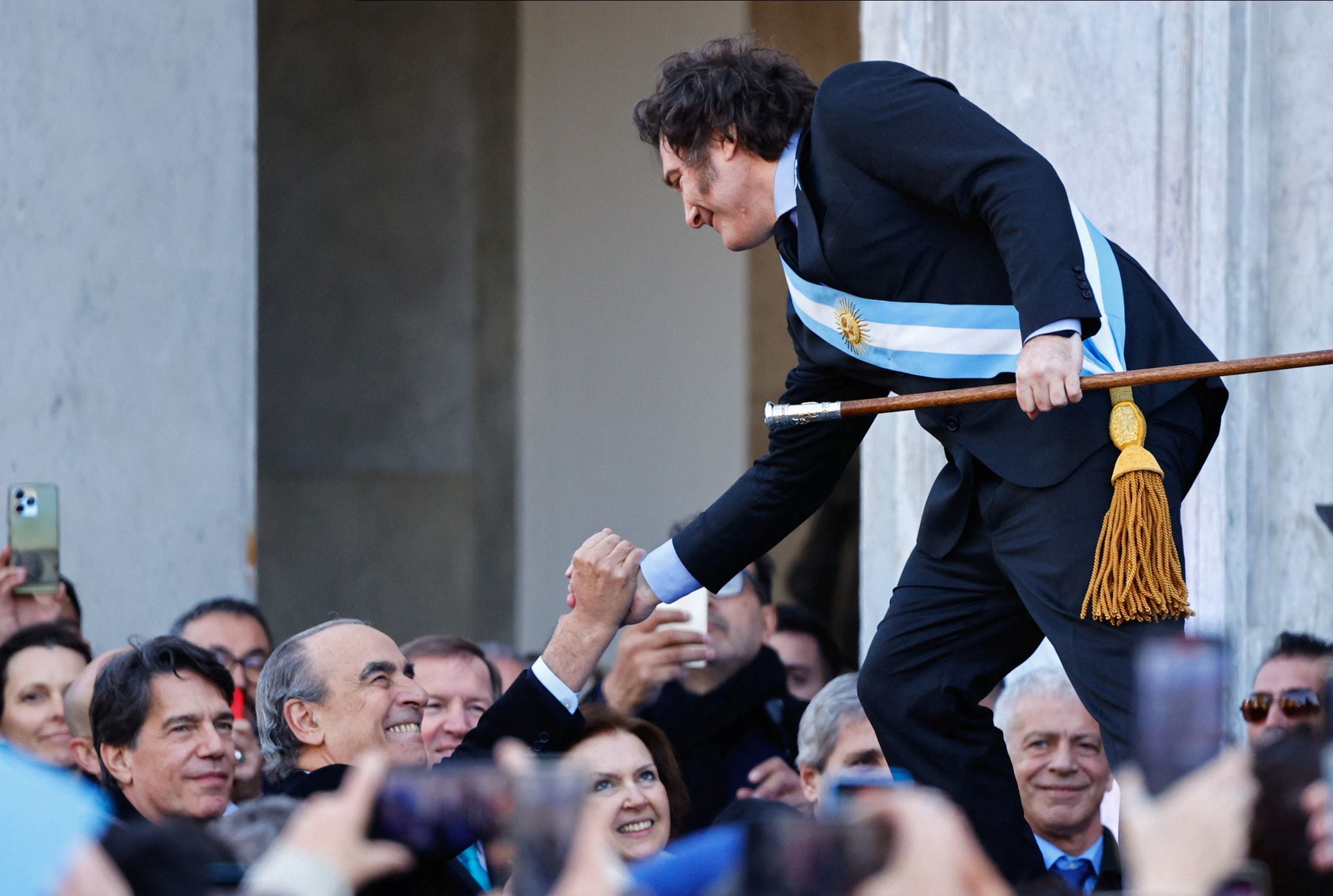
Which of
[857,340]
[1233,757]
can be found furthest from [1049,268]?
[1233,757]

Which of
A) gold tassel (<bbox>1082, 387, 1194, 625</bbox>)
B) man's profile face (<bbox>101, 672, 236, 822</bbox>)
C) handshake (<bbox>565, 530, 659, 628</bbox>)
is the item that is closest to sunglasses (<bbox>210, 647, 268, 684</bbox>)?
man's profile face (<bbox>101, 672, 236, 822</bbox>)

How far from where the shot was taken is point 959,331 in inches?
128

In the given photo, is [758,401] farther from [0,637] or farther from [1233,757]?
[1233,757]

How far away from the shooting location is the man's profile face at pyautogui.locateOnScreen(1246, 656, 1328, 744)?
4.33 m

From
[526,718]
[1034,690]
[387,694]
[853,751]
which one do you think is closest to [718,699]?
[853,751]

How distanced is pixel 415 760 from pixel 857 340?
130 centimetres

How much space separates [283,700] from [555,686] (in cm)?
88

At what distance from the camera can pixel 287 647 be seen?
13.4ft

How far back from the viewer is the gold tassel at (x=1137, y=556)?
9.76 ft

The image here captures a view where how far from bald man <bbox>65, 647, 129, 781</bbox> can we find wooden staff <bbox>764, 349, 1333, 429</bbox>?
75.5 inches

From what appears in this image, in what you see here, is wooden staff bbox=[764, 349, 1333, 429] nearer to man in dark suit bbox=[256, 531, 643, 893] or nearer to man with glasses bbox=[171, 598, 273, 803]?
man in dark suit bbox=[256, 531, 643, 893]

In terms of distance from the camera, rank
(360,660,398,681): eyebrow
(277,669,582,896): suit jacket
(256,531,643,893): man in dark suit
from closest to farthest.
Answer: (277,669,582,896): suit jacket
(256,531,643,893): man in dark suit
(360,660,398,681): eyebrow

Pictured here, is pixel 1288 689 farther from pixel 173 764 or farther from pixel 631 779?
pixel 173 764

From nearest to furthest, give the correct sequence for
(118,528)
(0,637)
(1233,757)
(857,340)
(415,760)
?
1. (1233,757)
2. (857,340)
3. (415,760)
4. (0,637)
5. (118,528)
